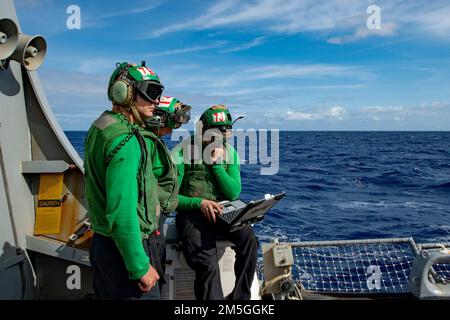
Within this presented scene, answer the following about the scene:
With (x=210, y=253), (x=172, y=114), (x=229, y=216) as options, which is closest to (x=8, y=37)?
(x=172, y=114)

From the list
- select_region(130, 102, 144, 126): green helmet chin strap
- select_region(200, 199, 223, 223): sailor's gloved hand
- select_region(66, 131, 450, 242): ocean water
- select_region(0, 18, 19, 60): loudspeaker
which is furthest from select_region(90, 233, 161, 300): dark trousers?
select_region(66, 131, 450, 242): ocean water

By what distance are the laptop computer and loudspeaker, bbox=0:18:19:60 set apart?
2.07 m

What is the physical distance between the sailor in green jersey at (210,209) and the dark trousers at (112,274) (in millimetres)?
1362

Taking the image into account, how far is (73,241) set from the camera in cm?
417

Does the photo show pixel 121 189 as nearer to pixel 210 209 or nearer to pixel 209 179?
pixel 210 209

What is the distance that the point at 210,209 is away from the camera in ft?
12.3

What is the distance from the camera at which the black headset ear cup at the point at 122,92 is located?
2438 millimetres

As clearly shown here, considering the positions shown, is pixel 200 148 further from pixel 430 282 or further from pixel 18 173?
pixel 430 282

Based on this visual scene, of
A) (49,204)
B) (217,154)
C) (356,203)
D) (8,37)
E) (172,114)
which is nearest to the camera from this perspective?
(8,37)

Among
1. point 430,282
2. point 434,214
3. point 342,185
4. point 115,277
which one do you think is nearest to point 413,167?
point 342,185

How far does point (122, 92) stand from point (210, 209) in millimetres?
1569

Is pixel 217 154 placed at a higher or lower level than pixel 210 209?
higher

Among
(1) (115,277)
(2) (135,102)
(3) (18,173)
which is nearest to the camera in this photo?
(1) (115,277)

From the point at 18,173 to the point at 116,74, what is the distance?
6.33ft
